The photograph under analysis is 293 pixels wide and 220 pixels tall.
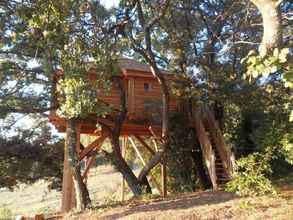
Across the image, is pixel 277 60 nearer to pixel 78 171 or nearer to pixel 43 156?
pixel 78 171

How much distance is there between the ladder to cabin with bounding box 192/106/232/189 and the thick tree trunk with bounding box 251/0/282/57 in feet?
33.9

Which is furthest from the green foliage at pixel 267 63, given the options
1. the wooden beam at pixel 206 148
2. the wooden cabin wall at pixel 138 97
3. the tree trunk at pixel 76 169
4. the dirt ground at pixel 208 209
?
the wooden cabin wall at pixel 138 97

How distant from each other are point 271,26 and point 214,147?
1227cm

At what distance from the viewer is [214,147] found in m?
16.0

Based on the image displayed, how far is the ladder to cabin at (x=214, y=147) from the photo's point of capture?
1420 centimetres

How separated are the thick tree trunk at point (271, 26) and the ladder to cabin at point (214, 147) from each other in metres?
10.3

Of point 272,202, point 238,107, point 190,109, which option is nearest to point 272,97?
point 238,107

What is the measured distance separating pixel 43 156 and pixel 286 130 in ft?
36.5

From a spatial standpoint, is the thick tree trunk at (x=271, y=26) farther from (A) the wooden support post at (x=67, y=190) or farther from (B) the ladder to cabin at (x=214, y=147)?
(B) the ladder to cabin at (x=214, y=147)

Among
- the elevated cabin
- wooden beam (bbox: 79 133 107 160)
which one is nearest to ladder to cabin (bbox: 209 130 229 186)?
the elevated cabin

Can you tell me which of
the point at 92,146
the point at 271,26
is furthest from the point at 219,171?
the point at 271,26

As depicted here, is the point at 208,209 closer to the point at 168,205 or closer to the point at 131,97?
the point at 168,205

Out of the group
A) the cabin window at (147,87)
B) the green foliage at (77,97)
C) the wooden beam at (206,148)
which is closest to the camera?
the green foliage at (77,97)

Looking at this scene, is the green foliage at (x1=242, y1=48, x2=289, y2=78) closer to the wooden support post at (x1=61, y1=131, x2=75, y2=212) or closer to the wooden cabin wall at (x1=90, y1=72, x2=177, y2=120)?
the wooden support post at (x1=61, y1=131, x2=75, y2=212)
